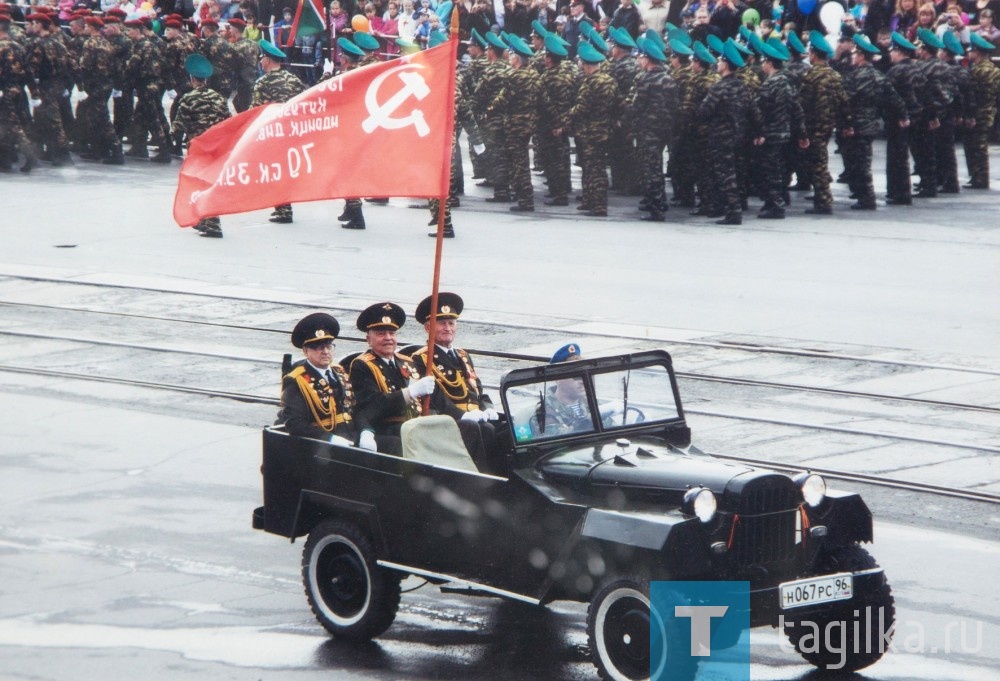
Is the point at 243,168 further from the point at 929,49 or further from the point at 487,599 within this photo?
the point at 929,49

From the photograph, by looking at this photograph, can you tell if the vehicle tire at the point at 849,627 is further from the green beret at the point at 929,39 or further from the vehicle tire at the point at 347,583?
the green beret at the point at 929,39

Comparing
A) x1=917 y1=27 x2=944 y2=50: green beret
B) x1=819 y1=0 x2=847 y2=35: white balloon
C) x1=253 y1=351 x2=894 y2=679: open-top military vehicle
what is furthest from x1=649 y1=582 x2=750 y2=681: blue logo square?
x1=819 y1=0 x2=847 y2=35: white balloon

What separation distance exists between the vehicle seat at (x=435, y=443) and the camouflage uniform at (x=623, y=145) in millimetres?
14780

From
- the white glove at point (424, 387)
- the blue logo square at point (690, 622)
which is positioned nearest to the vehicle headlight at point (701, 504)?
the blue logo square at point (690, 622)

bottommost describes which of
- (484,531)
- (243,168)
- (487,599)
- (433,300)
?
(487,599)

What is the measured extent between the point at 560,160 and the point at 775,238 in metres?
4.17

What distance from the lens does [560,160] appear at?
22906 millimetres

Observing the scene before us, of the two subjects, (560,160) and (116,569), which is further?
(560,160)

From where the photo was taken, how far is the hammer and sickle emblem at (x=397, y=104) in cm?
829

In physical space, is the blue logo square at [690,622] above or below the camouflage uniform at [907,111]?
below

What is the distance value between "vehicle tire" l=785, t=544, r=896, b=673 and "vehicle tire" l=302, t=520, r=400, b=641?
71.4 inches

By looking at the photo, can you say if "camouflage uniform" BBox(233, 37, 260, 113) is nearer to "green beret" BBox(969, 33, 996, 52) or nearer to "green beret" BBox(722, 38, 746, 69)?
"green beret" BBox(722, 38, 746, 69)

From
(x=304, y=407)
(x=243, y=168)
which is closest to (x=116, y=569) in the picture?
(x=304, y=407)

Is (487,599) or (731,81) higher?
(731,81)
